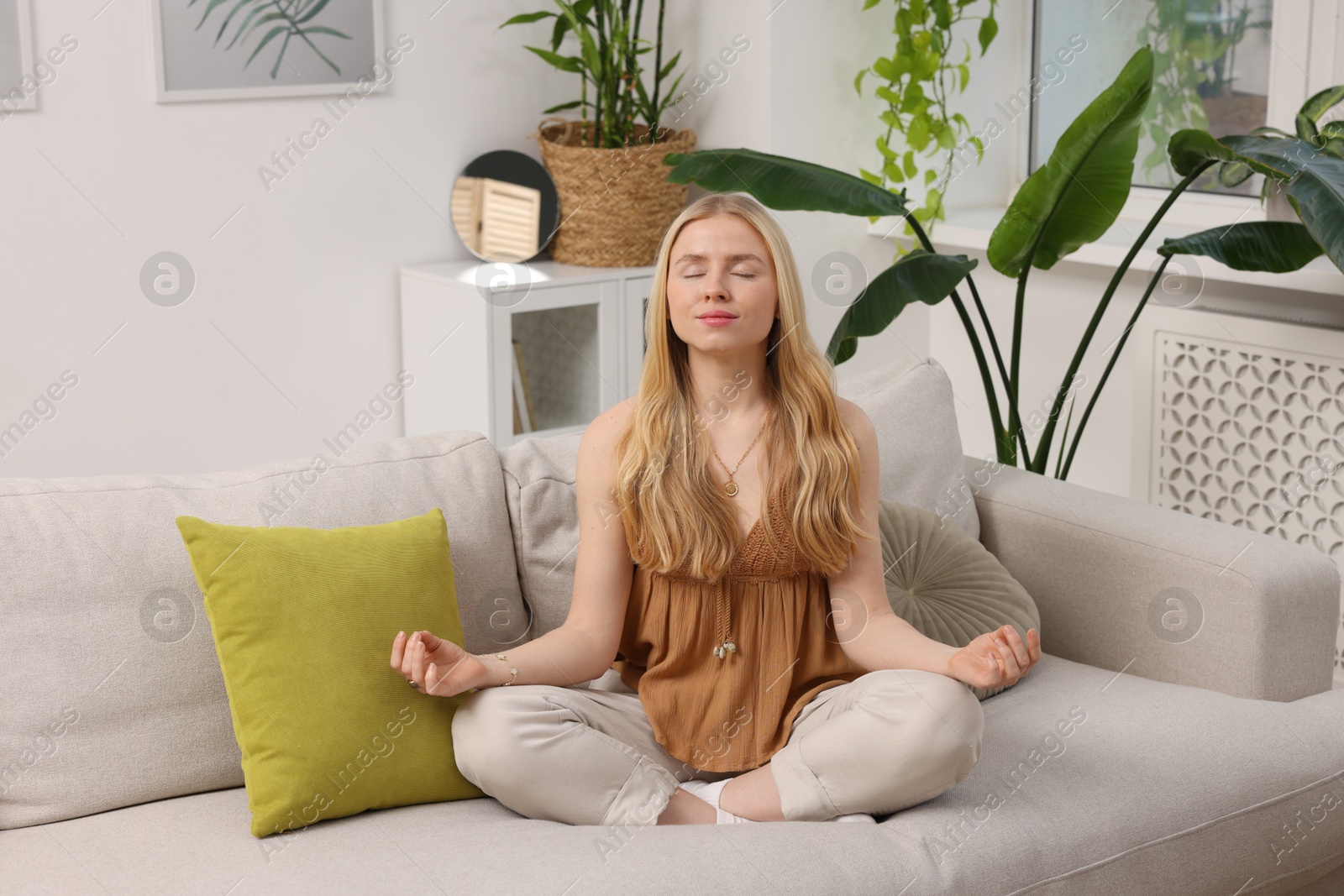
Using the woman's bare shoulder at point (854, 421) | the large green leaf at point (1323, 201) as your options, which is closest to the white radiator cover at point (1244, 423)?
the large green leaf at point (1323, 201)

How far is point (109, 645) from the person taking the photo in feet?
4.91

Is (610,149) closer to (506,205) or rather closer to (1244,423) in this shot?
(506,205)

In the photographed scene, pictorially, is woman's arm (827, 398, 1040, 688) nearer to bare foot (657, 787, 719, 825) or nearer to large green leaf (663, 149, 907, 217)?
bare foot (657, 787, 719, 825)

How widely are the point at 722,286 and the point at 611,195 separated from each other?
1.70 metres

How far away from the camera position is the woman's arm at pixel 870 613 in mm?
1546

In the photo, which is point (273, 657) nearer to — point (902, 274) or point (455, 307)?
point (902, 274)

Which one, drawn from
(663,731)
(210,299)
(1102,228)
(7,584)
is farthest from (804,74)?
(7,584)

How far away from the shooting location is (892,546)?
1894mm

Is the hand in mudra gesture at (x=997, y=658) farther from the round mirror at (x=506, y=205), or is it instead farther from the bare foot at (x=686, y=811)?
the round mirror at (x=506, y=205)

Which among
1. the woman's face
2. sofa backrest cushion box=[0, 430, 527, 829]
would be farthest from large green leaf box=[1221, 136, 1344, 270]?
sofa backrest cushion box=[0, 430, 527, 829]

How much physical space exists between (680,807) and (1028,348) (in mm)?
2064

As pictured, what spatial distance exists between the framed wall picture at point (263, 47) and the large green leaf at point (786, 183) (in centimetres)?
110

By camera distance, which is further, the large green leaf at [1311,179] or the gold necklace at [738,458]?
the large green leaf at [1311,179]

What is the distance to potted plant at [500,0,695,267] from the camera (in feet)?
10.5
